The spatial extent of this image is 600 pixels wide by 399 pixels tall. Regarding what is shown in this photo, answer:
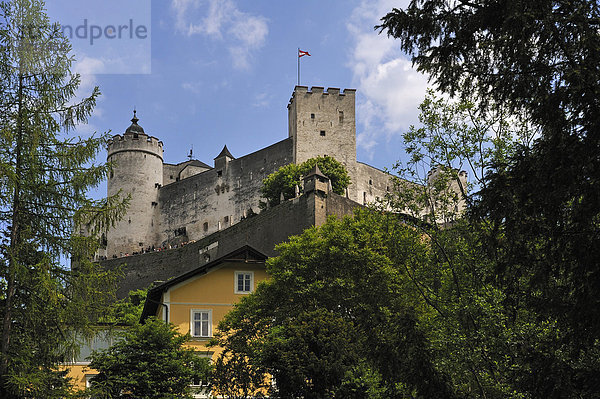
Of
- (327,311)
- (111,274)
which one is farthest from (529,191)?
(327,311)

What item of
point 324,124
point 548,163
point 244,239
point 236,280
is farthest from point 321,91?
point 548,163

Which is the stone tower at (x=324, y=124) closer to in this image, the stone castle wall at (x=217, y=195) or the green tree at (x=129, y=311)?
the stone castle wall at (x=217, y=195)

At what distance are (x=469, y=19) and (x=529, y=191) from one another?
7.85 ft

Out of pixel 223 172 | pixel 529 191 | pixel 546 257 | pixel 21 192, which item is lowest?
pixel 546 257

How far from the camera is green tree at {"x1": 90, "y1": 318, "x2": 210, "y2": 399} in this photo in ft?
69.6

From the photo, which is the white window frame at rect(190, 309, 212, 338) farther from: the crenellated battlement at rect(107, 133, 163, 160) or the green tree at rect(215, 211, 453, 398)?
the crenellated battlement at rect(107, 133, 163, 160)

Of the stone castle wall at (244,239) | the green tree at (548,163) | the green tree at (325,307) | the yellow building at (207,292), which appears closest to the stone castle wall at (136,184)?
the stone castle wall at (244,239)

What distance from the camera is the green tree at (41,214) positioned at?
13.2 metres

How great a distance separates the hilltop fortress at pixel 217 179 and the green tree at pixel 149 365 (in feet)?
111

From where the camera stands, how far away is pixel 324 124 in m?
66.6

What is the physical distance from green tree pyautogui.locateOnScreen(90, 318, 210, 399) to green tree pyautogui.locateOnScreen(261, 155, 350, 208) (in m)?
35.3

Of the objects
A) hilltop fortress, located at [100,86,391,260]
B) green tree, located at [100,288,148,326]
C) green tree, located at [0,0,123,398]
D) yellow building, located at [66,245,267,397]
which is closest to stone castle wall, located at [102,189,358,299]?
hilltop fortress, located at [100,86,391,260]

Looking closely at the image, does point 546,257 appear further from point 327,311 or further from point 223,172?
point 223,172

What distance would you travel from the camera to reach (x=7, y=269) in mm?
13500
